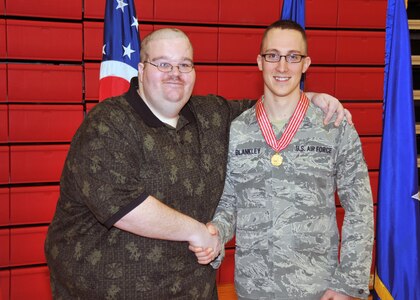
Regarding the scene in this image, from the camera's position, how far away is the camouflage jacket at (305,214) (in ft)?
5.96

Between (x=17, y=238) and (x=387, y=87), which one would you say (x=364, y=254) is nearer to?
(x=387, y=87)

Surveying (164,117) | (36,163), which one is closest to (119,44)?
(36,163)

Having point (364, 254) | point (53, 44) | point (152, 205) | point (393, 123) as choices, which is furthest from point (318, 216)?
point (53, 44)

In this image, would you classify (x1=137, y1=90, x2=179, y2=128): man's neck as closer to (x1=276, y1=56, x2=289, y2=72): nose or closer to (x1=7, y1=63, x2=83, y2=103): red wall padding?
(x1=276, y1=56, x2=289, y2=72): nose

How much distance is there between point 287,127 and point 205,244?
1.79 feet

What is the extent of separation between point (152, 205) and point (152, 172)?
5.2 inches

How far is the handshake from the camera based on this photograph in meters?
1.75

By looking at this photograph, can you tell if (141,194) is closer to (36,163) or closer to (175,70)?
(175,70)

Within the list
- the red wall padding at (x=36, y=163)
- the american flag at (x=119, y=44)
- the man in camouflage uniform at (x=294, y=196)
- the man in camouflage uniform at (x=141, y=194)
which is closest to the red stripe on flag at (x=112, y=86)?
the american flag at (x=119, y=44)

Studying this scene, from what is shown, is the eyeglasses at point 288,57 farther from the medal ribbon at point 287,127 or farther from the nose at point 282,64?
the medal ribbon at point 287,127

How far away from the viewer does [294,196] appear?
6.12 feet

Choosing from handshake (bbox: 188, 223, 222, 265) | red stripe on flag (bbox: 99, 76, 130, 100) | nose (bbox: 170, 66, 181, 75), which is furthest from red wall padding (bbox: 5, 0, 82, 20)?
handshake (bbox: 188, 223, 222, 265)

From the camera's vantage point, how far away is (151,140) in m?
1.72

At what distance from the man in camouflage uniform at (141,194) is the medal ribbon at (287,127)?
226 millimetres
